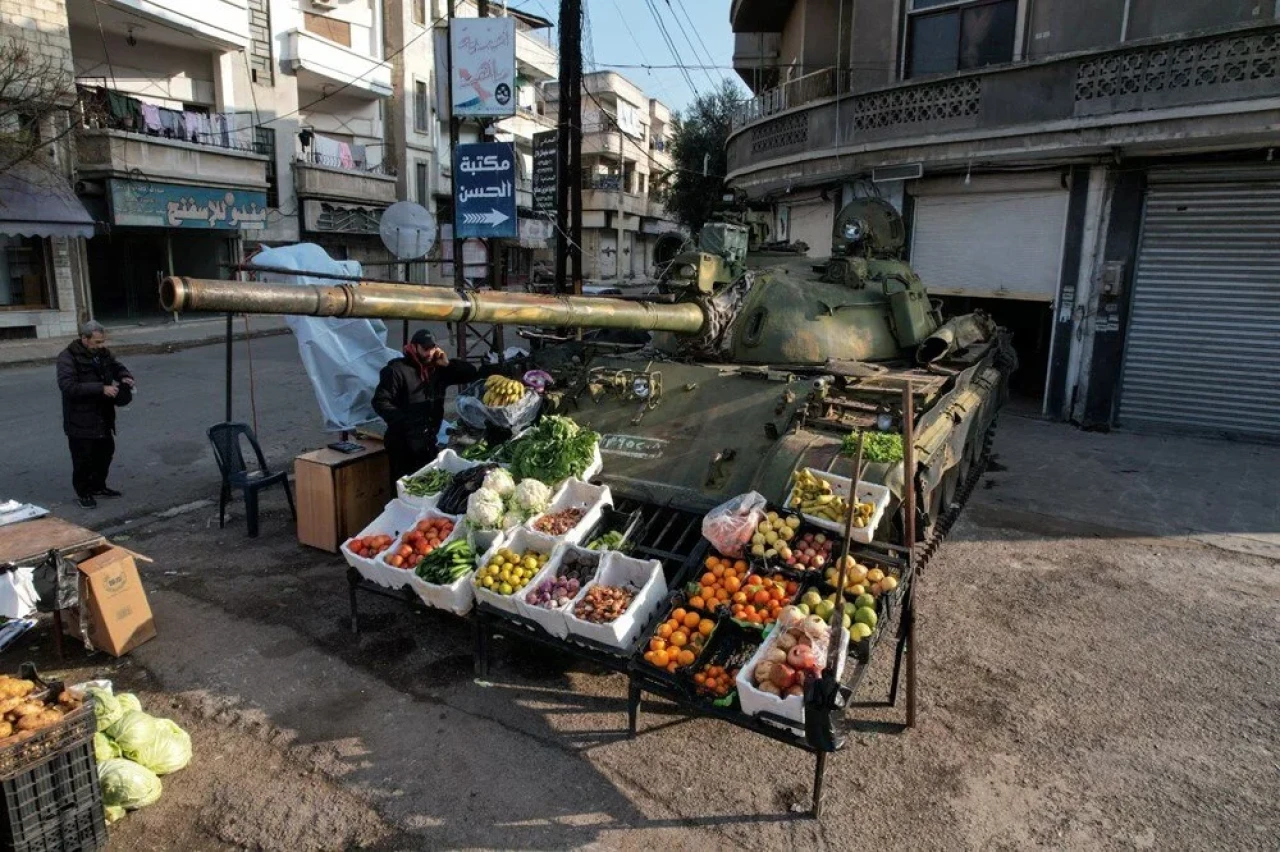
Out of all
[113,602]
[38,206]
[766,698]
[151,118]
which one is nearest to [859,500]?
[766,698]

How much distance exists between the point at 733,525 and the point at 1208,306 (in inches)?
408

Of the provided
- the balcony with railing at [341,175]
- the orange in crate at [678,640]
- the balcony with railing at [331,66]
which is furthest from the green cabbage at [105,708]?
the balcony with railing at [331,66]

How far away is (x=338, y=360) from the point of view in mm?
10305

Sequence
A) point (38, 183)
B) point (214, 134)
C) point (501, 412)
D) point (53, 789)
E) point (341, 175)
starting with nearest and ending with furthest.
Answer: point (53, 789) → point (501, 412) → point (38, 183) → point (214, 134) → point (341, 175)

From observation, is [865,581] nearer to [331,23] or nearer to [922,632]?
[922,632]

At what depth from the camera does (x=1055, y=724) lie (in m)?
4.78

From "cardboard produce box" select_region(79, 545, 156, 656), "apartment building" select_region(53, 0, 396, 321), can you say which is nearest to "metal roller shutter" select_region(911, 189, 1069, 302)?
"cardboard produce box" select_region(79, 545, 156, 656)

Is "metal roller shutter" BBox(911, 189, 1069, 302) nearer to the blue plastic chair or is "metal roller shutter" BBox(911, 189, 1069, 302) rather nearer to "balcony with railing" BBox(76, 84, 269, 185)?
the blue plastic chair

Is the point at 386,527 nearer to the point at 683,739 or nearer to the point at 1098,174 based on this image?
the point at 683,739

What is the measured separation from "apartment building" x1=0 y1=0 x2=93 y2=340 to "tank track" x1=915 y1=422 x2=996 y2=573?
17751 mm

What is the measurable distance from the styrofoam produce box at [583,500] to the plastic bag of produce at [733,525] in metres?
0.79

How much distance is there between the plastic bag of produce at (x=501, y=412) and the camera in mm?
6758

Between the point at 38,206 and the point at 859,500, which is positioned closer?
the point at 859,500

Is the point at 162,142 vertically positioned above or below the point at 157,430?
above
